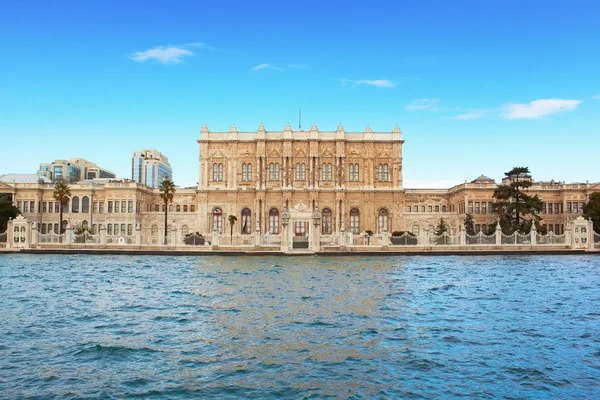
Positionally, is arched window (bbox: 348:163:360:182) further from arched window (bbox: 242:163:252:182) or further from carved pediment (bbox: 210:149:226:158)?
carved pediment (bbox: 210:149:226:158)

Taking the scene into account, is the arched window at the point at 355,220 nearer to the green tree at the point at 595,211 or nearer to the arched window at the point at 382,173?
the arched window at the point at 382,173

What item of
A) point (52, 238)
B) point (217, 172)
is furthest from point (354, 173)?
point (52, 238)

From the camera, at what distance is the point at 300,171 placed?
60.8 metres

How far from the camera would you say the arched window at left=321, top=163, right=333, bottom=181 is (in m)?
60.7

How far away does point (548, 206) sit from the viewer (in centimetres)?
6372

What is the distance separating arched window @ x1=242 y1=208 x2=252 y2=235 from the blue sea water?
118ft

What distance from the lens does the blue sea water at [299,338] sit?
9641 millimetres

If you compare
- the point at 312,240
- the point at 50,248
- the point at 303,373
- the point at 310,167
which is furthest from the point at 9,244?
the point at 303,373

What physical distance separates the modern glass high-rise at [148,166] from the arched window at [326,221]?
4221 inches

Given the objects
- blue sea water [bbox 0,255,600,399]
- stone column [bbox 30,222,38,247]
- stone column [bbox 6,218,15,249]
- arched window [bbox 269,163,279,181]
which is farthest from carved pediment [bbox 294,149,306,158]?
blue sea water [bbox 0,255,600,399]

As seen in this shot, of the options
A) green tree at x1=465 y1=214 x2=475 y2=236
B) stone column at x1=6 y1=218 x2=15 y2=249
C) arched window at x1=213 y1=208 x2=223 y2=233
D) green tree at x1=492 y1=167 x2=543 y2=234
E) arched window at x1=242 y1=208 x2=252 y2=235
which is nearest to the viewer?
stone column at x1=6 y1=218 x2=15 y2=249

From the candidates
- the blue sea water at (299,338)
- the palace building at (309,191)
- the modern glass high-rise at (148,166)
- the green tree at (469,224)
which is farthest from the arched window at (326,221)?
the modern glass high-rise at (148,166)

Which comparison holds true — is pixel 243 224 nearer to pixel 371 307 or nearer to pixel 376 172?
pixel 376 172

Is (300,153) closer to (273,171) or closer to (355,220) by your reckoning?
(273,171)
